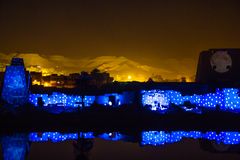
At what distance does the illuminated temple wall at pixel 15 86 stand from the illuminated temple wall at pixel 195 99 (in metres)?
6.32

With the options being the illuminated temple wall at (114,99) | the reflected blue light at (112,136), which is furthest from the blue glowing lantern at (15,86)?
the reflected blue light at (112,136)

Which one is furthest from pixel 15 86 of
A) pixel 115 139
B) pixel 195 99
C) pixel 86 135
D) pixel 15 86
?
pixel 195 99

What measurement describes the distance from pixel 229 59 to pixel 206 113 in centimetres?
764

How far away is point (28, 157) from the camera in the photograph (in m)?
12.1

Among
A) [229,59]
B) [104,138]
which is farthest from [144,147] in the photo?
[229,59]

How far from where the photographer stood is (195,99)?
24.3 m

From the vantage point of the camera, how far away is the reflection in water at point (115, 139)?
13.3 meters

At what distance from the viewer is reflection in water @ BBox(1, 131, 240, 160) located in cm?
1332

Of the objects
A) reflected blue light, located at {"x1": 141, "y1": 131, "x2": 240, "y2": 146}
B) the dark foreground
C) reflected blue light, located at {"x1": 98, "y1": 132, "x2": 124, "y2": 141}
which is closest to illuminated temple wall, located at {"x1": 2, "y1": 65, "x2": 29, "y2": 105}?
the dark foreground

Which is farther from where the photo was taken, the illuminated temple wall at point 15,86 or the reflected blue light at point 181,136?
the illuminated temple wall at point 15,86

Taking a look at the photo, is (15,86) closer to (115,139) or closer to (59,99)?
(59,99)

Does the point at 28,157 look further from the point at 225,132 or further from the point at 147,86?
the point at 147,86

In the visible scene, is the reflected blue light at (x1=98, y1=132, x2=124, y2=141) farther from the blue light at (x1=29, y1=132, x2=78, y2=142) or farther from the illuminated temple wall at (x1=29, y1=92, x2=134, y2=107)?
the illuminated temple wall at (x1=29, y1=92, x2=134, y2=107)

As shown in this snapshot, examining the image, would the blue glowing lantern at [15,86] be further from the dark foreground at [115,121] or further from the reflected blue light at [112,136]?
the reflected blue light at [112,136]
